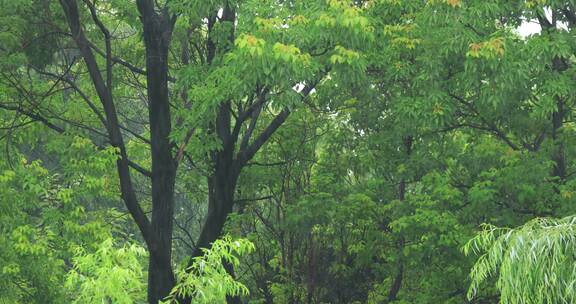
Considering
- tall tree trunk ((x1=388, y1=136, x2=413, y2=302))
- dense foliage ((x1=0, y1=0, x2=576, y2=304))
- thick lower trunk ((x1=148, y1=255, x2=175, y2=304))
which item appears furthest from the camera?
tall tree trunk ((x1=388, y1=136, x2=413, y2=302))

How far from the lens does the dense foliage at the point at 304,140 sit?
38.1 ft

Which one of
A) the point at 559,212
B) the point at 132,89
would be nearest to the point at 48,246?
the point at 132,89

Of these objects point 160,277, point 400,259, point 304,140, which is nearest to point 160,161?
point 160,277

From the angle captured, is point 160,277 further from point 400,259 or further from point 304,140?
point 304,140

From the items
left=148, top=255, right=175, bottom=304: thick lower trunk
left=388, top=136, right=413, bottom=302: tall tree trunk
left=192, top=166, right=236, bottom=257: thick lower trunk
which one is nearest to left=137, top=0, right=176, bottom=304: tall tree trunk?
left=148, top=255, right=175, bottom=304: thick lower trunk

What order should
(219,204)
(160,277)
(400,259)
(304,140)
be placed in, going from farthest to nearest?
(304,140)
(400,259)
(219,204)
(160,277)

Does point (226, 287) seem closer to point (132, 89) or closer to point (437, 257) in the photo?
point (437, 257)

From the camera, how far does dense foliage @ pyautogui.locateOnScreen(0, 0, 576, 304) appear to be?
11602 mm

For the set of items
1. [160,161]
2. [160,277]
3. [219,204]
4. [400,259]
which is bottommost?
[160,277]

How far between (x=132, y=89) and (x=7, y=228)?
5591 mm

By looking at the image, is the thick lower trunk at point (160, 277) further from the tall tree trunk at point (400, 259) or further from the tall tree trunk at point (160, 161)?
the tall tree trunk at point (400, 259)

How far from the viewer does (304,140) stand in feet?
57.8

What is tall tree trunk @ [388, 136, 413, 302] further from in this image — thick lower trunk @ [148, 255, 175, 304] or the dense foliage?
thick lower trunk @ [148, 255, 175, 304]

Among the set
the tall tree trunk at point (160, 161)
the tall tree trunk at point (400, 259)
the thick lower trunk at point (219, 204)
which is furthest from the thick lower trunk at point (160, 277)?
the tall tree trunk at point (400, 259)
